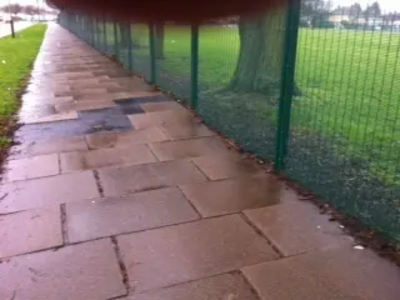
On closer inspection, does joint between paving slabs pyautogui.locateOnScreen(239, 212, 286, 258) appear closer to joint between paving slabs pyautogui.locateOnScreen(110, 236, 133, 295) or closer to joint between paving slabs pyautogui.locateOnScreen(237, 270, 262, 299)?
joint between paving slabs pyautogui.locateOnScreen(237, 270, 262, 299)

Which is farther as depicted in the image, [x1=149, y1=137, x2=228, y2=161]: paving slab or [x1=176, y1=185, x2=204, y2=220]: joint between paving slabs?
[x1=149, y1=137, x2=228, y2=161]: paving slab

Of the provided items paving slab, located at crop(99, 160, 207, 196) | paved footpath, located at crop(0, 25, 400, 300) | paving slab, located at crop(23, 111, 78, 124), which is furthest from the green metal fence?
paving slab, located at crop(23, 111, 78, 124)

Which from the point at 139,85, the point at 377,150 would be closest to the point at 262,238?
the point at 377,150

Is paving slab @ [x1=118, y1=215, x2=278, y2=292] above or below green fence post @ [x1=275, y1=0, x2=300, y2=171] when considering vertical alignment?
below

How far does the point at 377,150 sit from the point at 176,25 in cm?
396

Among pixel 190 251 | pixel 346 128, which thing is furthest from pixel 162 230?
pixel 346 128

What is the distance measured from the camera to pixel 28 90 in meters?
9.31

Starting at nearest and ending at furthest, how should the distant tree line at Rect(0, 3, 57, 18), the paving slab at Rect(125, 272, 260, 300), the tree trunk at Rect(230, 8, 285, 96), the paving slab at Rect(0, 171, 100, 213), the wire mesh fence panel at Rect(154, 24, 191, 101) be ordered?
the distant tree line at Rect(0, 3, 57, 18)
the paving slab at Rect(125, 272, 260, 300)
the paving slab at Rect(0, 171, 100, 213)
the tree trunk at Rect(230, 8, 285, 96)
the wire mesh fence panel at Rect(154, 24, 191, 101)

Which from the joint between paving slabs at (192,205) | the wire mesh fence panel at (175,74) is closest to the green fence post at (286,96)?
the joint between paving slabs at (192,205)

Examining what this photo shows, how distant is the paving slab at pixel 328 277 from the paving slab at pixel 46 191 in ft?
6.03

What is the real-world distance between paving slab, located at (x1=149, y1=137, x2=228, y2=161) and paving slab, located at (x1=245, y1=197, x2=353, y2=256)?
1545 millimetres

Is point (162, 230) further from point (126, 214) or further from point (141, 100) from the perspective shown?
point (141, 100)

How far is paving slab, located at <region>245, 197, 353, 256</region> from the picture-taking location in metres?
3.00

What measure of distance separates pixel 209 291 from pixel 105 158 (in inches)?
105
